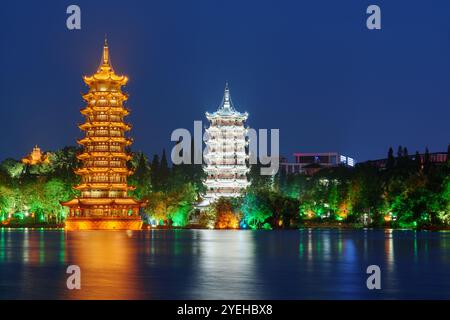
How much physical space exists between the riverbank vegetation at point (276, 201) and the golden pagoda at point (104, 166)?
5.23 metres

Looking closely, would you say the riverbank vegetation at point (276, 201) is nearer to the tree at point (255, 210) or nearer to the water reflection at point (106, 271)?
the tree at point (255, 210)

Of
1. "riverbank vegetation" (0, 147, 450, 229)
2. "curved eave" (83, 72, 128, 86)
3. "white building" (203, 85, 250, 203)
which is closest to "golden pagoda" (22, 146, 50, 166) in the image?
"riverbank vegetation" (0, 147, 450, 229)

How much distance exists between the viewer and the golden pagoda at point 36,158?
167125 mm

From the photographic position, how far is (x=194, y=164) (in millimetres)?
147875

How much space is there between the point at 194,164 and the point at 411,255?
103309mm

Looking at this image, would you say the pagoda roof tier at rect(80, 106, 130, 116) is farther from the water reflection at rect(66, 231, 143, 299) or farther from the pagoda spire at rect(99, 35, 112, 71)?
the water reflection at rect(66, 231, 143, 299)

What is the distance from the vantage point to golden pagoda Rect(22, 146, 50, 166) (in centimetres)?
16712

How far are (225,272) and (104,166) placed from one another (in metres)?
67.3

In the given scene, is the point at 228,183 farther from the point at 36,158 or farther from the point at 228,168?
the point at 36,158

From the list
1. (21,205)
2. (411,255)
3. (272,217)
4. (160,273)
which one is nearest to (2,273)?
(160,273)

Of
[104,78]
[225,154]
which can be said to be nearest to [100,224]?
[104,78]

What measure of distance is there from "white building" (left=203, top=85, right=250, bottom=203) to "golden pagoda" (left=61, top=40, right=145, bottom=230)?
68.6ft

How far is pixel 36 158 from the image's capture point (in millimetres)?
176750

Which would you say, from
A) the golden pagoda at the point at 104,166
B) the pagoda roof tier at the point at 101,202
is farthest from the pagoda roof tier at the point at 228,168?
the pagoda roof tier at the point at 101,202
